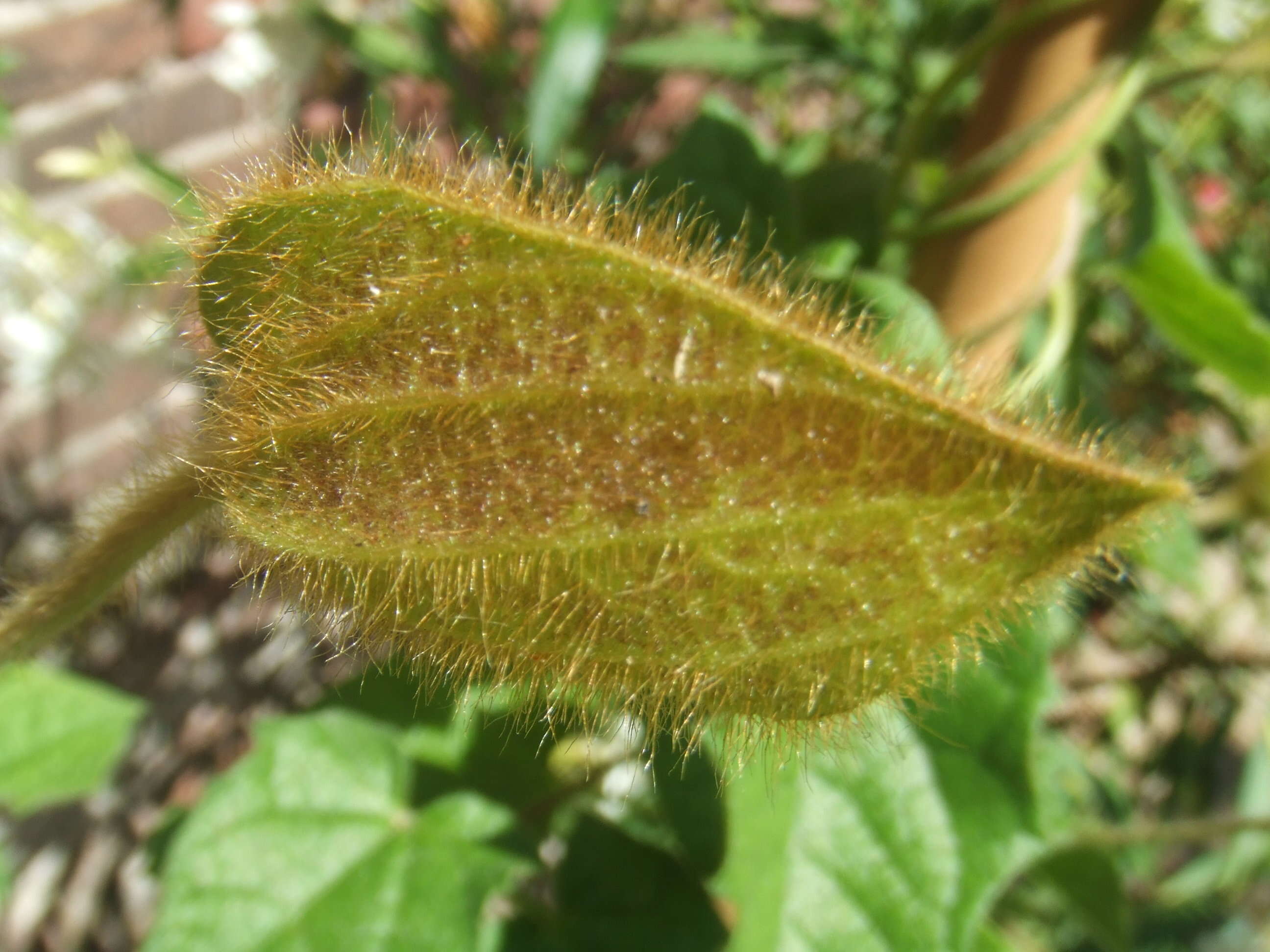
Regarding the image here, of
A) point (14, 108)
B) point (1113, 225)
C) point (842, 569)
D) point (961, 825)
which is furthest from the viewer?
point (14, 108)

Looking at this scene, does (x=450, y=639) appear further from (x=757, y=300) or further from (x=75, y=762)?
(x=75, y=762)

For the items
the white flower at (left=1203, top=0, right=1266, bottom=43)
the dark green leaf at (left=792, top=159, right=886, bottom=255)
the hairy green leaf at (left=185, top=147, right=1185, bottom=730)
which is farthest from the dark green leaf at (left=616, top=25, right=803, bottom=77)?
the hairy green leaf at (left=185, top=147, right=1185, bottom=730)

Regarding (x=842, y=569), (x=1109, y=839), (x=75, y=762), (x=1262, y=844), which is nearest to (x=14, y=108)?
(x=75, y=762)

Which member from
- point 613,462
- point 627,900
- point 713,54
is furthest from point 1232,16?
point 627,900

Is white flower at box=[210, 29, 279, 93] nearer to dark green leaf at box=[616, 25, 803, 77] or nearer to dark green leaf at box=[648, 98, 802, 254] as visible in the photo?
dark green leaf at box=[616, 25, 803, 77]

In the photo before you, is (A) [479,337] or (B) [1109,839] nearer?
(A) [479,337]

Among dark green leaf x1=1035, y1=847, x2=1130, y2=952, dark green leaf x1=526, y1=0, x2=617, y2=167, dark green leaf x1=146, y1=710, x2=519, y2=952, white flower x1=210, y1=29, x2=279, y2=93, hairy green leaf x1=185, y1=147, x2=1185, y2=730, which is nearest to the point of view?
hairy green leaf x1=185, y1=147, x2=1185, y2=730

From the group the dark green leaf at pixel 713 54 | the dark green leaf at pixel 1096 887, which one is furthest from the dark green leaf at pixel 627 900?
the dark green leaf at pixel 713 54

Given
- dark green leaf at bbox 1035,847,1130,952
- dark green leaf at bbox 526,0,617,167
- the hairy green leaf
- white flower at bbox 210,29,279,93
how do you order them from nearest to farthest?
the hairy green leaf < dark green leaf at bbox 1035,847,1130,952 < dark green leaf at bbox 526,0,617,167 < white flower at bbox 210,29,279,93
